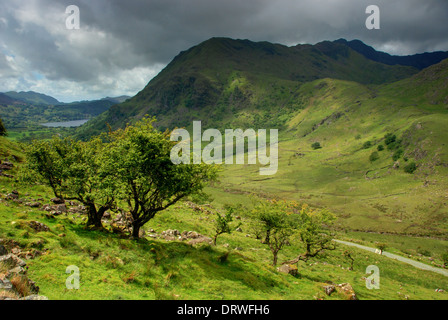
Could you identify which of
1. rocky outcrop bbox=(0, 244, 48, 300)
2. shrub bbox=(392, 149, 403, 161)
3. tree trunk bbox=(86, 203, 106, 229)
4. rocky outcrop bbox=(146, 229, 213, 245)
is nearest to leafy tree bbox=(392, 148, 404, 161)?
shrub bbox=(392, 149, 403, 161)

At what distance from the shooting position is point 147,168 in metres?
26.2

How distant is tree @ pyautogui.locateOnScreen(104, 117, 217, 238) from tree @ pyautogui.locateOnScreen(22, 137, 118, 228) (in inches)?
68.1

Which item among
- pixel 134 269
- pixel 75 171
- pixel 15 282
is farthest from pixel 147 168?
pixel 15 282

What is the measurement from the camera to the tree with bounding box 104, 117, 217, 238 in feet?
82.6

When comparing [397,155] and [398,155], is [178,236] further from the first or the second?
[397,155]

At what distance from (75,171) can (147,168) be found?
967 cm

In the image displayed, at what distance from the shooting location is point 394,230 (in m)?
110

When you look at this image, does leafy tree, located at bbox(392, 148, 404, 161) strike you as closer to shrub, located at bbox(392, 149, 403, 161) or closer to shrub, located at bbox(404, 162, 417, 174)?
shrub, located at bbox(392, 149, 403, 161)

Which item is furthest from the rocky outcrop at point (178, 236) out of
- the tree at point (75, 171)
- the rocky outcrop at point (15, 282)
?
the rocky outcrop at point (15, 282)

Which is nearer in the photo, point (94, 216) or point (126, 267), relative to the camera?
point (126, 267)

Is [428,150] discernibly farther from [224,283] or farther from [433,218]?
[224,283]

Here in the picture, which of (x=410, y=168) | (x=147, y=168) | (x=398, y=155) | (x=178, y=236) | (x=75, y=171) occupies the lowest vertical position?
(x=178, y=236)

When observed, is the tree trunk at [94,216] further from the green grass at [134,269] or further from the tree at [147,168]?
the tree at [147,168]

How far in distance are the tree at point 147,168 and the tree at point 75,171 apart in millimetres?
1730
